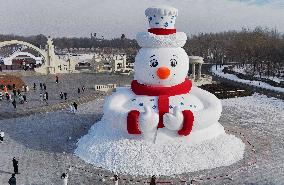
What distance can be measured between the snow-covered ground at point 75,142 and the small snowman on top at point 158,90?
95.2 inches

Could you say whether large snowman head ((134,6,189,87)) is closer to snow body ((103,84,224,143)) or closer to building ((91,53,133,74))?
snow body ((103,84,224,143))

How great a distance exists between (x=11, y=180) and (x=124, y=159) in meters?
4.90

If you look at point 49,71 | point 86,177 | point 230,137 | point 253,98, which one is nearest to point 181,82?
point 230,137

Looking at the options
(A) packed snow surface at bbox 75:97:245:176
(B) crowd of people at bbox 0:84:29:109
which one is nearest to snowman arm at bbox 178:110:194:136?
(A) packed snow surface at bbox 75:97:245:176

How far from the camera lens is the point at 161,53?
18.0 meters

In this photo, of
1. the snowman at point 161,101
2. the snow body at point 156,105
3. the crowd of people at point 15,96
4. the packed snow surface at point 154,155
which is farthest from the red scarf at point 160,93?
the crowd of people at point 15,96

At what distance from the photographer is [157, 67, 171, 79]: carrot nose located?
1783 cm

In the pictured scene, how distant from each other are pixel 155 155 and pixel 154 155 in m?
0.05

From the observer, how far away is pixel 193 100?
741 inches

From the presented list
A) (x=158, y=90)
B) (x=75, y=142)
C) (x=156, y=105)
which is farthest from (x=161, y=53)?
(x=75, y=142)

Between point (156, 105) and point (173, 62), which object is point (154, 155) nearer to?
point (156, 105)

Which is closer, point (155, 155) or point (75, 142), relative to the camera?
point (155, 155)

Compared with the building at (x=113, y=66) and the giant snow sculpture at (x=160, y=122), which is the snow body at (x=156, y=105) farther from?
the building at (x=113, y=66)

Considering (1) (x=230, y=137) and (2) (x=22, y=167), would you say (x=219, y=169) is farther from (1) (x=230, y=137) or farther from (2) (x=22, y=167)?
(2) (x=22, y=167)
